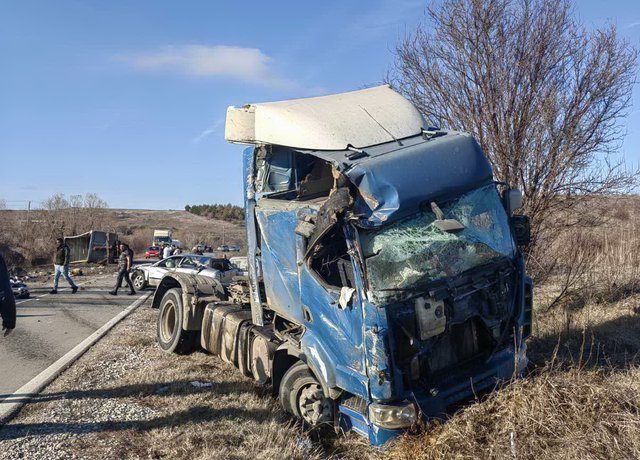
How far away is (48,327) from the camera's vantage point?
10445 millimetres

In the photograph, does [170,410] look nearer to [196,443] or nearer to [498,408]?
[196,443]

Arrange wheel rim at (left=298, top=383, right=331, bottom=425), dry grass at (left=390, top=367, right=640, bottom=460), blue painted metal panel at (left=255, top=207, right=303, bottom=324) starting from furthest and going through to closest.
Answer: blue painted metal panel at (left=255, top=207, right=303, bottom=324), wheel rim at (left=298, top=383, right=331, bottom=425), dry grass at (left=390, top=367, right=640, bottom=460)

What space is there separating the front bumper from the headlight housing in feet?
0.27

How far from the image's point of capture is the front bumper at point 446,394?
438 cm

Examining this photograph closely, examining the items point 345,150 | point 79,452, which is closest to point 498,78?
point 345,150

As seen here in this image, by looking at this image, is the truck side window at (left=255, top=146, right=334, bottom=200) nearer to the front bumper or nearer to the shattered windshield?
the shattered windshield

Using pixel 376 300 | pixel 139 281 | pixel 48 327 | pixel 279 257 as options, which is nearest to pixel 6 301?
pixel 279 257

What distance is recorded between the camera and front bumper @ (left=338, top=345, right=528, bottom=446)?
14.4 feet

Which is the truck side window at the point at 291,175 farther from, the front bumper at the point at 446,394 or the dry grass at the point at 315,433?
the front bumper at the point at 446,394

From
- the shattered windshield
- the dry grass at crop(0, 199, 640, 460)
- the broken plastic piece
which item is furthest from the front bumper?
the shattered windshield

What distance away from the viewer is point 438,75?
1113cm

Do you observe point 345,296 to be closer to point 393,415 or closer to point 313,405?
point 393,415

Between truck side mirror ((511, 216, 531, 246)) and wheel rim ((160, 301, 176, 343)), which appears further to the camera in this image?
wheel rim ((160, 301, 176, 343))

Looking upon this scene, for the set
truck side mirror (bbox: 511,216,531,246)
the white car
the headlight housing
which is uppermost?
truck side mirror (bbox: 511,216,531,246)
